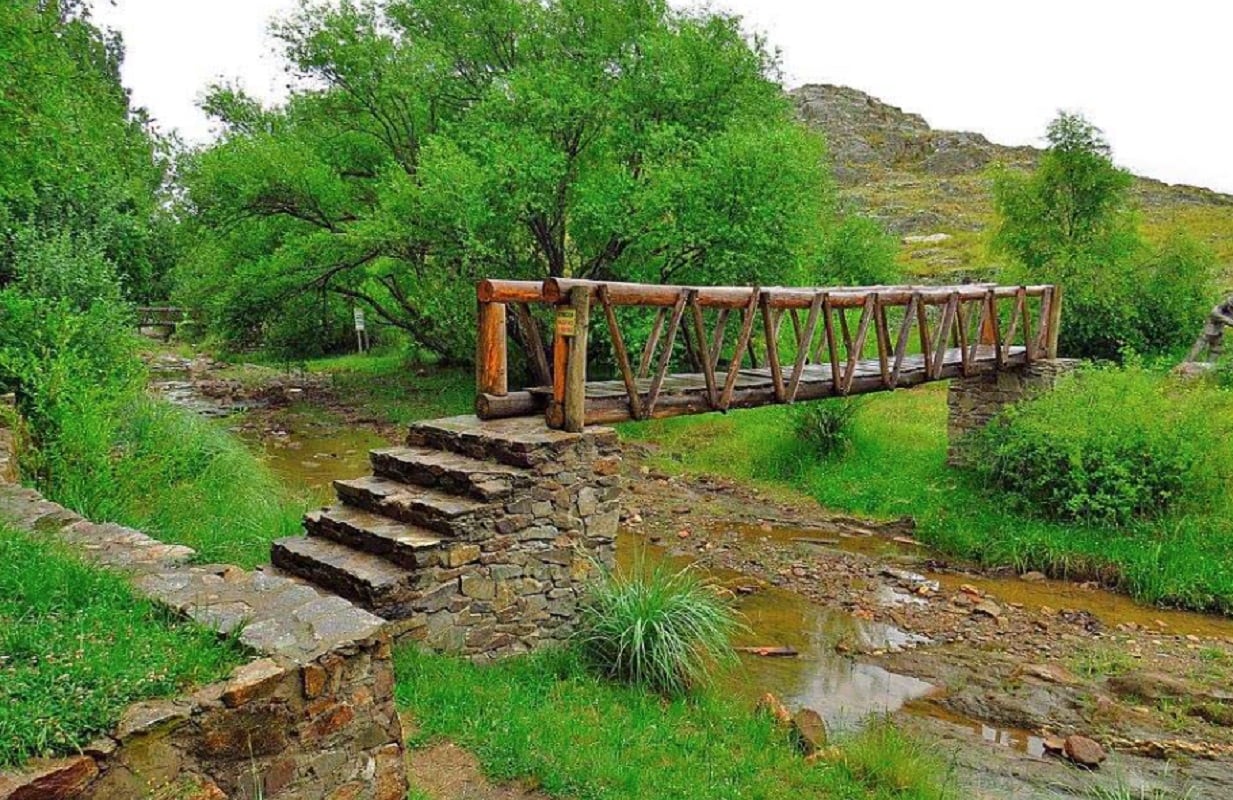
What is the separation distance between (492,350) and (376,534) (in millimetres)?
1867

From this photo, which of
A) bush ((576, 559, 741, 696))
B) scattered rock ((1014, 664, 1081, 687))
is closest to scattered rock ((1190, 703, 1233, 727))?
scattered rock ((1014, 664, 1081, 687))

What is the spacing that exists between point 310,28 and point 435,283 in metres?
6.21

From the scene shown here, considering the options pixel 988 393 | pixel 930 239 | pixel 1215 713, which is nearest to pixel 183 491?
pixel 1215 713

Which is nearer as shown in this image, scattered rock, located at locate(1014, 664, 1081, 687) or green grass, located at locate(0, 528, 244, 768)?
green grass, located at locate(0, 528, 244, 768)

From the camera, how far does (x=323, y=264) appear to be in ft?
58.3

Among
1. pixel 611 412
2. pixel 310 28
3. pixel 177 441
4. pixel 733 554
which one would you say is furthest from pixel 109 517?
pixel 310 28

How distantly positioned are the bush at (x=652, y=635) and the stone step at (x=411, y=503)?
1.27 meters

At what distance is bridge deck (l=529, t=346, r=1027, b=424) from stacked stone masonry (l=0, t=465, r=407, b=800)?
12.9 ft

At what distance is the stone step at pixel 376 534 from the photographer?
562cm

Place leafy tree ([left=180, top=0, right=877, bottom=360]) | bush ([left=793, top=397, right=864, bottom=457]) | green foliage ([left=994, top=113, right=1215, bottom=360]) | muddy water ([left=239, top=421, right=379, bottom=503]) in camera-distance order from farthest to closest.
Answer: green foliage ([left=994, top=113, right=1215, bottom=360]), leafy tree ([left=180, top=0, right=877, bottom=360]), bush ([left=793, top=397, right=864, bottom=457]), muddy water ([left=239, top=421, right=379, bottom=503])

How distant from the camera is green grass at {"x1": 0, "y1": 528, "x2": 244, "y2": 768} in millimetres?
2465

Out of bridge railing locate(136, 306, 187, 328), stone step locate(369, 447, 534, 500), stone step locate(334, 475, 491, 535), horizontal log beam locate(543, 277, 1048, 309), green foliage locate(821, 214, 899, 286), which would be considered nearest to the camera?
stone step locate(334, 475, 491, 535)

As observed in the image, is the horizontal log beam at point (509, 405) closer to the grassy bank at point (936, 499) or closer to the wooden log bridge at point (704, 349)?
the wooden log bridge at point (704, 349)

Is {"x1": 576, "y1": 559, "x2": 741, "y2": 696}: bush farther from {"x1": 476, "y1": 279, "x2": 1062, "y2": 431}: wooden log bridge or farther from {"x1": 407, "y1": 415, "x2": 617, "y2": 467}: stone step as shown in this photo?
{"x1": 476, "y1": 279, "x2": 1062, "y2": 431}: wooden log bridge
